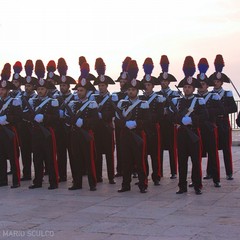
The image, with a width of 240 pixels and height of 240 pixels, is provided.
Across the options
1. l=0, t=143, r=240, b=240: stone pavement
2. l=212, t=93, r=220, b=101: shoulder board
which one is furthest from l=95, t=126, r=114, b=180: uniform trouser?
l=212, t=93, r=220, b=101: shoulder board

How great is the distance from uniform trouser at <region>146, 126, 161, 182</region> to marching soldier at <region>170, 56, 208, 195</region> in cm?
113

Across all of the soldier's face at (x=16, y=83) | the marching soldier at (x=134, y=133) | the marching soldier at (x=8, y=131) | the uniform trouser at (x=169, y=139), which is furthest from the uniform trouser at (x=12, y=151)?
the uniform trouser at (x=169, y=139)

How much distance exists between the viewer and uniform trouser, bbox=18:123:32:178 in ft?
39.0

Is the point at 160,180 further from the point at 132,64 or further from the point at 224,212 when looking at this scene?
the point at 224,212

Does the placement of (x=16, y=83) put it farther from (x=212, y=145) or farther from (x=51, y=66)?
(x=212, y=145)

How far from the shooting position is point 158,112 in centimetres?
1076

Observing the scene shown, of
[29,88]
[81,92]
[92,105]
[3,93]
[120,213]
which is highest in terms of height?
[29,88]

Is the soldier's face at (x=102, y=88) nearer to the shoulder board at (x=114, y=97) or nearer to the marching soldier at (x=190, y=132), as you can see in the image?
the shoulder board at (x=114, y=97)

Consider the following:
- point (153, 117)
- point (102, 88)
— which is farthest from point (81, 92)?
point (153, 117)

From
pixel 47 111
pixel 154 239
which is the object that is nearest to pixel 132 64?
pixel 47 111

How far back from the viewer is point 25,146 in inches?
472

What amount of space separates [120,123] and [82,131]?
0.70m

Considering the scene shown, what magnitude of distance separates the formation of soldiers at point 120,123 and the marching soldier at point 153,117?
18 millimetres

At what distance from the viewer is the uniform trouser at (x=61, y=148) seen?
1145cm
